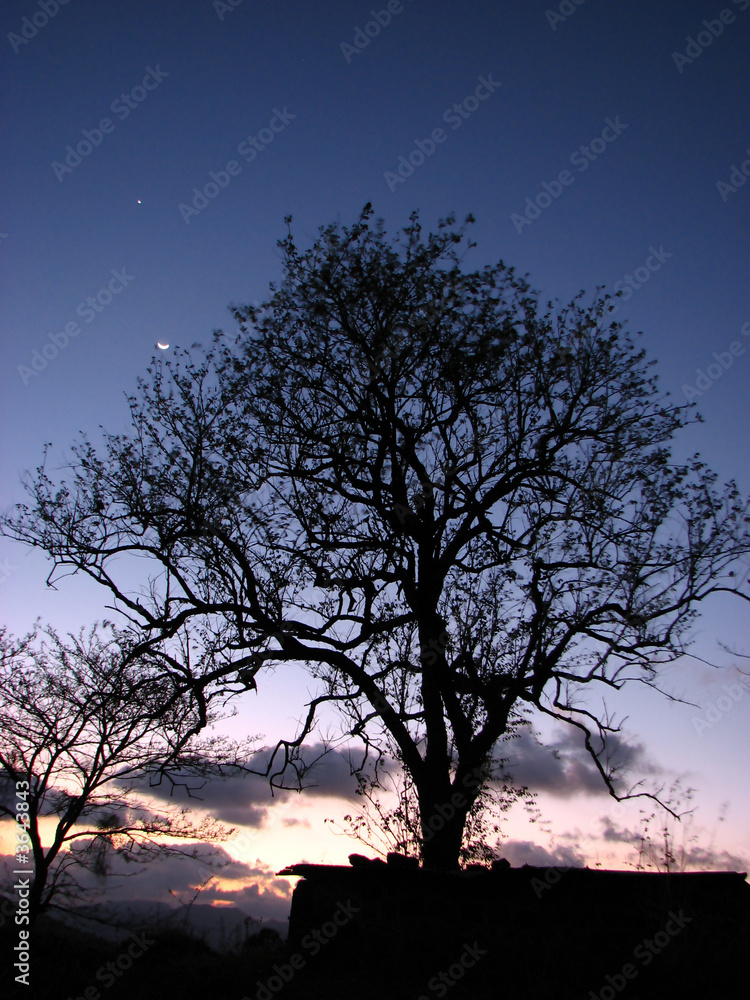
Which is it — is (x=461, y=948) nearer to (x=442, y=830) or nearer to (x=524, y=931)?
(x=524, y=931)

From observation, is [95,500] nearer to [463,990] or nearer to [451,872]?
[451,872]

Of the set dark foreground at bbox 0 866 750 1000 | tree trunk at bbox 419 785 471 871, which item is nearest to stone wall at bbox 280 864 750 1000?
dark foreground at bbox 0 866 750 1000

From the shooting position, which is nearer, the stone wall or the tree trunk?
the stone wall

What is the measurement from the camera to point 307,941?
8914mm

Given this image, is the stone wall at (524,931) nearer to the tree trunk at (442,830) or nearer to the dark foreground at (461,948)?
the dark foreground at (461,948)

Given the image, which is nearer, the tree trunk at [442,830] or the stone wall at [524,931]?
the stone wall at [524,931]

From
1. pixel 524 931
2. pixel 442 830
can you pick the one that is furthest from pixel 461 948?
pixel 442 830

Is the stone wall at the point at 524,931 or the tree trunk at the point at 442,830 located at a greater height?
the tree trunk at the point at 442,830

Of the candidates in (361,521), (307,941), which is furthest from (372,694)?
(307,941)

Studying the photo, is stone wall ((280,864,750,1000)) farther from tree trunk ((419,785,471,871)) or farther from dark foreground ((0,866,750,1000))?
tree trunk ((419,785,471,871))

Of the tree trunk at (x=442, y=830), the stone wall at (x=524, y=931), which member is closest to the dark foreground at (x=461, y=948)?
the stone wall at (x=524, y=931)

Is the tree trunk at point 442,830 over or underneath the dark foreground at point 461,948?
over

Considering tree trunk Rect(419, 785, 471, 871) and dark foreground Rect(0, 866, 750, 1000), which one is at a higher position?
tree trunk Rect(419, 785, 471, 871)

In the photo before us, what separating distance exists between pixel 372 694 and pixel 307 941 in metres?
4.17
